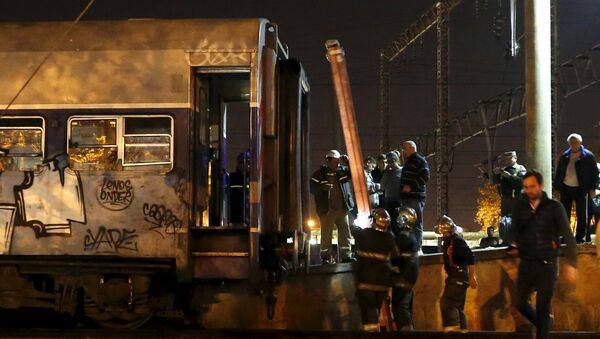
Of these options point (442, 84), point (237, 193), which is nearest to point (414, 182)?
point (237, 193)

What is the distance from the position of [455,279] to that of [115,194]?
14.3ft

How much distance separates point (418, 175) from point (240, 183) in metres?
2.57

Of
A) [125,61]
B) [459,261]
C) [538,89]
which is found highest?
[125,61]

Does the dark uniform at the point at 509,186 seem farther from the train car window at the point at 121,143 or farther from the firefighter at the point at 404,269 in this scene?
the train car window at the point at 121,143

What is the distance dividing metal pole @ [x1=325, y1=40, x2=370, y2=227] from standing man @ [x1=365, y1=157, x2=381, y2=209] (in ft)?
5.34

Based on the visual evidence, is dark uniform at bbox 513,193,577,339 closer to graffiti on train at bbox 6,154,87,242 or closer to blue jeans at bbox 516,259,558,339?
blue jeans at bbox 516,259,558,339

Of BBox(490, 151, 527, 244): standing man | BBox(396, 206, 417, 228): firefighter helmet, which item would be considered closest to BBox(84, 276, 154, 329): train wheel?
BBox(396, 206, 417, 228): firefighter helmet

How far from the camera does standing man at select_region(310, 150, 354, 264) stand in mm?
12508

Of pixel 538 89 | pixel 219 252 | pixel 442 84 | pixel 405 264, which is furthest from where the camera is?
pixel 442 84

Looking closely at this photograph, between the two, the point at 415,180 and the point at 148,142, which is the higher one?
the point at 148,142

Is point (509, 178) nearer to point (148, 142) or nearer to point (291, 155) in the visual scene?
point (291, 155)

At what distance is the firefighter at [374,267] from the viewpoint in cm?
991

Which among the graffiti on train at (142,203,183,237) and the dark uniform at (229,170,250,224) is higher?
Answer: the dark uniform at (229,170,250,224)

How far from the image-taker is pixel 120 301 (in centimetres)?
1016
